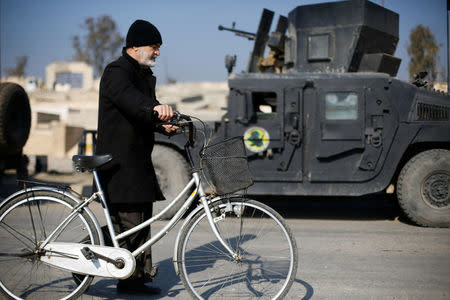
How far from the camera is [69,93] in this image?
1363 inches

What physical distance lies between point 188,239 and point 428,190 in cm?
439

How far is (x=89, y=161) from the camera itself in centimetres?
334

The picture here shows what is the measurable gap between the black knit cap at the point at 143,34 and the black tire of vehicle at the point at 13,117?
17.9 ft

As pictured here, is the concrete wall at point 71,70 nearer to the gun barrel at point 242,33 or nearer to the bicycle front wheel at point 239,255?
the gun barrel at point 242,33

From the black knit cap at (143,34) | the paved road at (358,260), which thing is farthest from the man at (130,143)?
the paved road at (358,260)

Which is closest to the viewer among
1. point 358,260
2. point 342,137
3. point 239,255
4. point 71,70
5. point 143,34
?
point 239,255

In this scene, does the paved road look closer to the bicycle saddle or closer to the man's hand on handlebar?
the bicycle saddle

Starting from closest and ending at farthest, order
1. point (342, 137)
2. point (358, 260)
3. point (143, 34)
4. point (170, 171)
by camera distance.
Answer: point (143, 34)
point (358, 260)
point (342, 137)
point (170, 171)

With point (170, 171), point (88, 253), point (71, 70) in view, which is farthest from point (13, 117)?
point (71, 70)

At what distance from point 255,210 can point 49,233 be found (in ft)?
4.59

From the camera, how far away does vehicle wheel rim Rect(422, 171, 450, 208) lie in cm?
659

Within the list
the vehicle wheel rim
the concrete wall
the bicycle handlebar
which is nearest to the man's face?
the bicycle handlebar

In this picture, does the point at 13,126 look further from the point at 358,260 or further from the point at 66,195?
the point at 358,260

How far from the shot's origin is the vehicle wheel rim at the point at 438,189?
659cm
